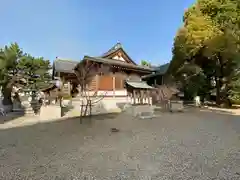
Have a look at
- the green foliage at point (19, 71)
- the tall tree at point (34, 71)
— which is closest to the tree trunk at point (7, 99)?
the green foliage at point (19, 71)

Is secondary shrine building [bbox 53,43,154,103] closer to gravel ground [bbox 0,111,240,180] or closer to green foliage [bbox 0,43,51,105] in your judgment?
green foliage [bbox 0,43,51,105]

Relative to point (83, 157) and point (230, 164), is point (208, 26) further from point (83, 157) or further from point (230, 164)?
point (83, 157)

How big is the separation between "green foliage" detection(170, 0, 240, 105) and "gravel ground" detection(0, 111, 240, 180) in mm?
10697

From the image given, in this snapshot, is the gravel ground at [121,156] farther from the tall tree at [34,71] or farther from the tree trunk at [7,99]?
the tall tree at [34,71]

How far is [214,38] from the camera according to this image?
1545cm

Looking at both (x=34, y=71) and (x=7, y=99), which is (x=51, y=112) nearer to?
(x=7, y=99)

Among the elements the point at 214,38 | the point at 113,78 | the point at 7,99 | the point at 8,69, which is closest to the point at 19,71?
the point at 8,69

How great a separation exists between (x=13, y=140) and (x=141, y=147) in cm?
423

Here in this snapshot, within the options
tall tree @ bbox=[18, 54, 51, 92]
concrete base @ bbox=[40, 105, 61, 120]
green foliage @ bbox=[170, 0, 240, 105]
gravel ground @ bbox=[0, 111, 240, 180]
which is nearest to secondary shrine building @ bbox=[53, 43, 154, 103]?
tall tree @ bbox=[18, 54, 51, 92]

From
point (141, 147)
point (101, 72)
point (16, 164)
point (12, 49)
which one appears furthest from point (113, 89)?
point (16, 164)

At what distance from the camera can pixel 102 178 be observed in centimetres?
342

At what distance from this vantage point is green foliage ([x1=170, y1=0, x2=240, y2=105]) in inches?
579

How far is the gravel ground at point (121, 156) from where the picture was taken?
3.59 metres

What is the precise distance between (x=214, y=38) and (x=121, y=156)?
14463 mm
